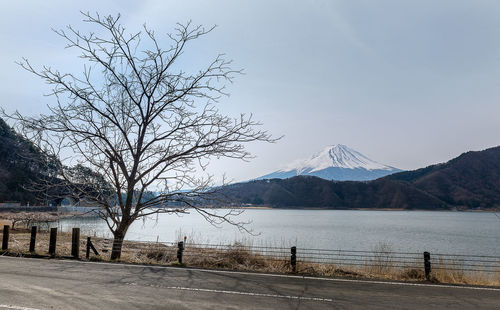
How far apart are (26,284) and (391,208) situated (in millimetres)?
197082

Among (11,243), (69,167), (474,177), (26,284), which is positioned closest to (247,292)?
(26,284)

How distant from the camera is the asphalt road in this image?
22.5 feet

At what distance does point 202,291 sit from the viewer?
26.1ft

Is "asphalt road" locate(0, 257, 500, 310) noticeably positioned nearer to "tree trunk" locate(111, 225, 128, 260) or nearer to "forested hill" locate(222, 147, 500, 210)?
"tree trunk" locate(111, 225, 128, 260)

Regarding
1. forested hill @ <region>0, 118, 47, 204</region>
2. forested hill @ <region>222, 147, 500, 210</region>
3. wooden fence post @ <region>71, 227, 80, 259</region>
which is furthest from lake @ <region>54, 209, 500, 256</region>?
forested hill @ <region>222, 147, 500, 210</region>

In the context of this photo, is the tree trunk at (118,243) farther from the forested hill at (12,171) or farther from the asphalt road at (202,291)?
the forested hill at (12,171)

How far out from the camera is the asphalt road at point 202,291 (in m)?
6.84

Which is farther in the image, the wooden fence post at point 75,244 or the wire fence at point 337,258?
the wooden fence post at point 75,244

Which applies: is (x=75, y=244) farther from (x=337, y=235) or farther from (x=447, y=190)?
(x=447, y=190)

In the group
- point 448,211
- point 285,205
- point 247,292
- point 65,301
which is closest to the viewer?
point 65,301

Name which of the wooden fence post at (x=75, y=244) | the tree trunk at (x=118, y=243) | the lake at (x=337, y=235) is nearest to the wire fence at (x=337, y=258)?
the lake at (x=337, y=235)

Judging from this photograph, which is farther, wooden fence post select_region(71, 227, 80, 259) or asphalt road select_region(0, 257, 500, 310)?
wooden fence post select_region(71, 227, 80, 259)

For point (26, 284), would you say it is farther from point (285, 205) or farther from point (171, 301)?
point (285, 205)

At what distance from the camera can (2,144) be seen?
109375mm
